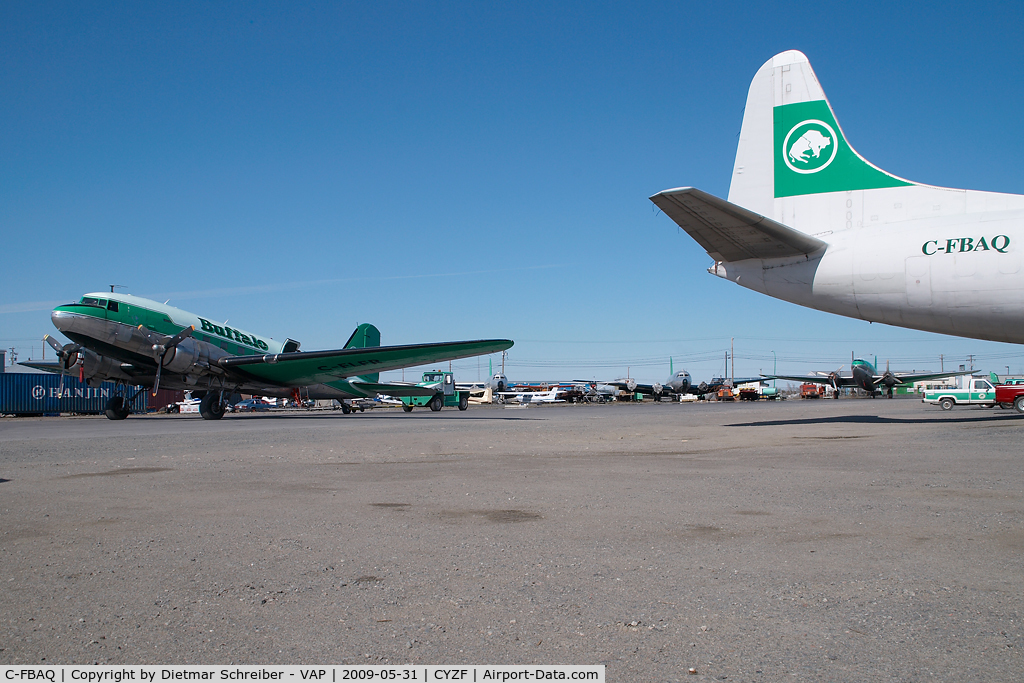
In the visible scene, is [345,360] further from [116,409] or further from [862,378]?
[862,378]

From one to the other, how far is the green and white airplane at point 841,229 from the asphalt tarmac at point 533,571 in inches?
343

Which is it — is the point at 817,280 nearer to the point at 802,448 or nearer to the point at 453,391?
the point at 802,448

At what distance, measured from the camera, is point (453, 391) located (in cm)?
4878

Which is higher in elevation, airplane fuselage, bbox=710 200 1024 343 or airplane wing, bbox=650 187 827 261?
airplane wing, bbox=650 187 827 261

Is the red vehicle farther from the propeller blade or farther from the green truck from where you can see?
the propeller blade

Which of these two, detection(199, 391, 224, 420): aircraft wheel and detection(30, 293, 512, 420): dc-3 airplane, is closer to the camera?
detection(30, 293, 512, 420): dc-3 airplane

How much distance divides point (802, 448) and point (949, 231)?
811 cm

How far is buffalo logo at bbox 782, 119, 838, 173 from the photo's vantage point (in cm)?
1692

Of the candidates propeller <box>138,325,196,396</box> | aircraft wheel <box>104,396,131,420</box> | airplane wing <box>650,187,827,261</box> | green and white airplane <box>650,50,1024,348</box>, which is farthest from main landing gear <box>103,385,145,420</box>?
green and white airplane <box>650,50,1024,348</box>

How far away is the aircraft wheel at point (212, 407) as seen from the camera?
2739cm

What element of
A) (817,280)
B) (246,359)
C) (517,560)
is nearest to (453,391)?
(246,359)

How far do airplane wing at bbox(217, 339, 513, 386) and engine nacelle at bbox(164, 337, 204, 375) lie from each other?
1192 mm

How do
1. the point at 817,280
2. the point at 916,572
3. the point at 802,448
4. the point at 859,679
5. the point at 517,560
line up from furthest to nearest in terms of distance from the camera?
the point at 817,280 → the point at 802,448 → the point at 517,560 → the point at 916,572 → the point at 859,679

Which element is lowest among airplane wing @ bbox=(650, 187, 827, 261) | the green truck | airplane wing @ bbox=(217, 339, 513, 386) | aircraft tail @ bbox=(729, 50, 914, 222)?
the green truck
